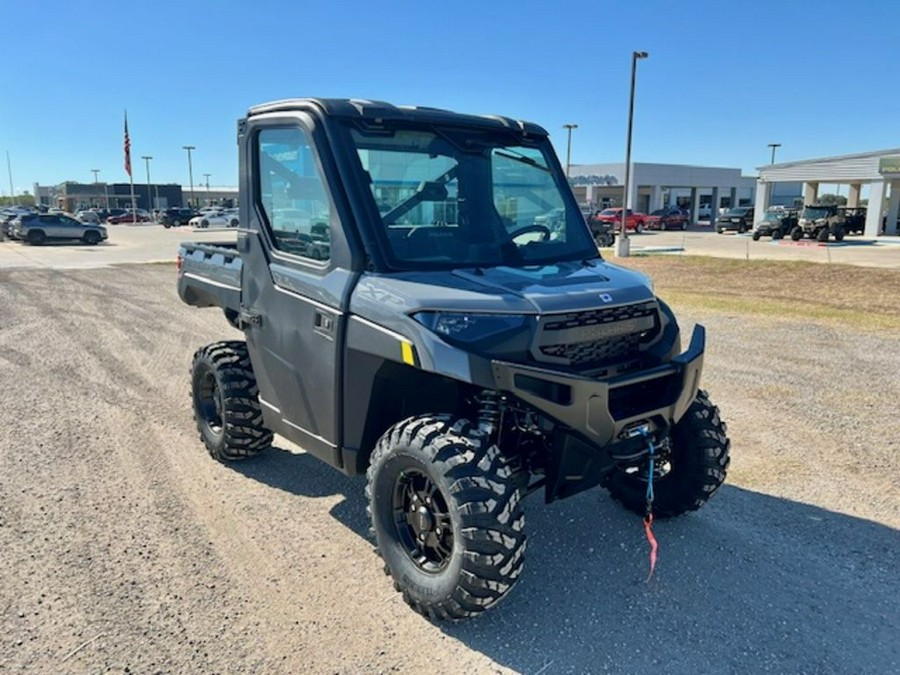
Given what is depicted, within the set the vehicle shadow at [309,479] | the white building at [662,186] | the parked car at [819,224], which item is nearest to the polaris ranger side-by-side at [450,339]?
the vehicle shadow at [309,479]

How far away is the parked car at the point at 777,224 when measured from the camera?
38094 mm

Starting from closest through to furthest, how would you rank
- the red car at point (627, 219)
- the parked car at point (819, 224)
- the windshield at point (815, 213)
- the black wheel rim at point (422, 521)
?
the black wheel rim at point (422, 521)
the parked car at point (819, 224)
the windshield at point (815, 213)
the red car at point (627, 219)

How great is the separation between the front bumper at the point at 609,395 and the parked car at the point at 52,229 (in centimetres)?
3761

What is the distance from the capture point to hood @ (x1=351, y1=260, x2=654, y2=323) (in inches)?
120

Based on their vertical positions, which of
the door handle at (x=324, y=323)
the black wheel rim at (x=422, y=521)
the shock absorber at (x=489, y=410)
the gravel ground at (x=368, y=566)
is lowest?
the gravel ground at (x=368, y=566)

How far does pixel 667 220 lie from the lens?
51.4 metres

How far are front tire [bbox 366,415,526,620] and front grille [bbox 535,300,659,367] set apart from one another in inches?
21.1

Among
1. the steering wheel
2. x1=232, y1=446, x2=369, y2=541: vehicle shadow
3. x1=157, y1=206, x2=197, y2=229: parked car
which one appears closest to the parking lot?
x1=232, y1=446, x2=369, y2=541: vehicle shadow

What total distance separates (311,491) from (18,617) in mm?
1801

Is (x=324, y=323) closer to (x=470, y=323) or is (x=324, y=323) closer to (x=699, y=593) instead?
(x=470, y=323)

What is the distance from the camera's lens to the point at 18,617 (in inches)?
126

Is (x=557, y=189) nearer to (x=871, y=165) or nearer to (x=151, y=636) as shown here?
(x=151, y=636)

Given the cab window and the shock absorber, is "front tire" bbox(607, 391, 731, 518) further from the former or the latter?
the cab window

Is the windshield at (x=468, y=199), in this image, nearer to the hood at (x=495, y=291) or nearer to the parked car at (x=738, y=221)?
the hood at (x=495, y=291)
